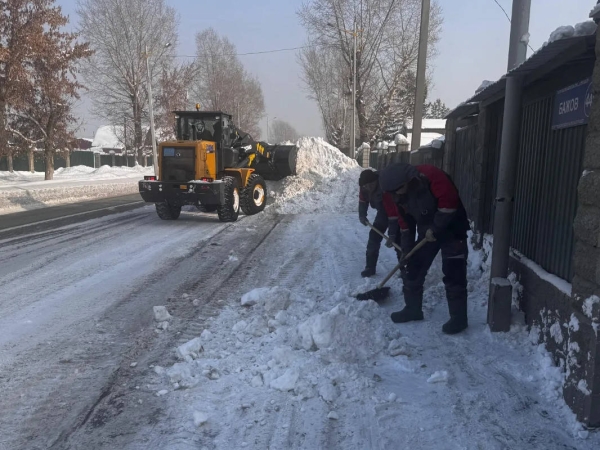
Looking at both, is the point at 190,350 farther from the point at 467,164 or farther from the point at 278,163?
the point at 278,163

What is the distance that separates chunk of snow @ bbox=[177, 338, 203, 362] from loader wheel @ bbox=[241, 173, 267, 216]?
8.30 m

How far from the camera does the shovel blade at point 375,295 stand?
5.05 meters

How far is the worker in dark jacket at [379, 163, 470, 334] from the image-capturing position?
4137mm

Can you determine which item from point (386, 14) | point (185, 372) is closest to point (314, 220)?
point (185, 372)

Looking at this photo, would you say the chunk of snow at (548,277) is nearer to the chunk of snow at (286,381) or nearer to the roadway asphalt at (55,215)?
the chunk of snow at (286,381)

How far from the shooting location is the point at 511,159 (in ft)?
13.8

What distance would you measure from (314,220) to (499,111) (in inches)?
243

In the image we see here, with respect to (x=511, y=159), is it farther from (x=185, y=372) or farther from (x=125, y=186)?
(x=125, y=186)

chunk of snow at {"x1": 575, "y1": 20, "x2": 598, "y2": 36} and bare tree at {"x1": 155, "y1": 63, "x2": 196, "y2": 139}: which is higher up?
bare tree at {"x1": 155, "y1": 63, "x2": 196, "y2": 139}

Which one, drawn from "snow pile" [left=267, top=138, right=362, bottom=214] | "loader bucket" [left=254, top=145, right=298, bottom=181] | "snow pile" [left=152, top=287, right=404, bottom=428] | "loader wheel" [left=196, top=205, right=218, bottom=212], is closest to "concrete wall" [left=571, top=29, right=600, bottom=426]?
"snow pile" [left=152, top=287, right=404, bottom=428]

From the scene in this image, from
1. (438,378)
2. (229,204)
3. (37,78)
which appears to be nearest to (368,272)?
(438,378)

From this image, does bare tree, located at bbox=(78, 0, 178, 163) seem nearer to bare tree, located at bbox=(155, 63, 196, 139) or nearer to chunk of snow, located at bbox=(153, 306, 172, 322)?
bare tree, located at bbox=(155, 63, 196, 139)

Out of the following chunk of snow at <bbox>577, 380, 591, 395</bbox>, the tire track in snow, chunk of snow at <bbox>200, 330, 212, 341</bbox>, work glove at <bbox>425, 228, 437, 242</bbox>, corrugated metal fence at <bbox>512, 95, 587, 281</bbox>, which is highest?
corrugated metal fence at <bbox>512, 95, 587, 281</bbox>

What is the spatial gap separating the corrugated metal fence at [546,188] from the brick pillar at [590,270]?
723 millimetres
